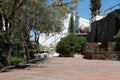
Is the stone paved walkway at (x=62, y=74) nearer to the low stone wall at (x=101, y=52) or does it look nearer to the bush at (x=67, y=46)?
the low stone wall at (x=101, y=52)

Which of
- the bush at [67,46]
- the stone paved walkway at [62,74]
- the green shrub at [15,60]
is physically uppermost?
the bush at [67,46]

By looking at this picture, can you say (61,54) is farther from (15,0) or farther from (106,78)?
(106,78)

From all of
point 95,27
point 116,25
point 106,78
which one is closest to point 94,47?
point 116,25

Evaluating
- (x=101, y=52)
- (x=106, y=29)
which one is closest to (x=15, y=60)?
(x=101, y=52)

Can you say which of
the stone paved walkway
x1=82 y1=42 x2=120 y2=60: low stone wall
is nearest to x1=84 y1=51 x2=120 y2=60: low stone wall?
x1=82 y1=42 x2=120 y2=60: low stone wall

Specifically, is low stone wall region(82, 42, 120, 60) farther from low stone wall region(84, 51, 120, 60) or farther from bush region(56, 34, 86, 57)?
bush region(56, 34, 86, 57)

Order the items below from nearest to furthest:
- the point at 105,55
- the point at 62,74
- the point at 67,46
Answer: the point at 62,74 → the point at 105,55 → the point at 67,46

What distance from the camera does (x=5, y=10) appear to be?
1712 centimetres

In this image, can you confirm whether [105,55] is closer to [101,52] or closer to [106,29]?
[101,52]

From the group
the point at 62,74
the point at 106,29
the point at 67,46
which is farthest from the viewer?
the point at 106,29

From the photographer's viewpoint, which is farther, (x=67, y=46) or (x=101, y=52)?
(x=67, y=46)

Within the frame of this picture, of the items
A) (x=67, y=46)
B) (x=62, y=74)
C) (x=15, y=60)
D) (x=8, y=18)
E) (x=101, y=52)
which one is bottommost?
(x=62, y=74)

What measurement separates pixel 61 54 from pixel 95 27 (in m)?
8.01

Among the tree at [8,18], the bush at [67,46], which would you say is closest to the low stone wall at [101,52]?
the bush at [67,46]
